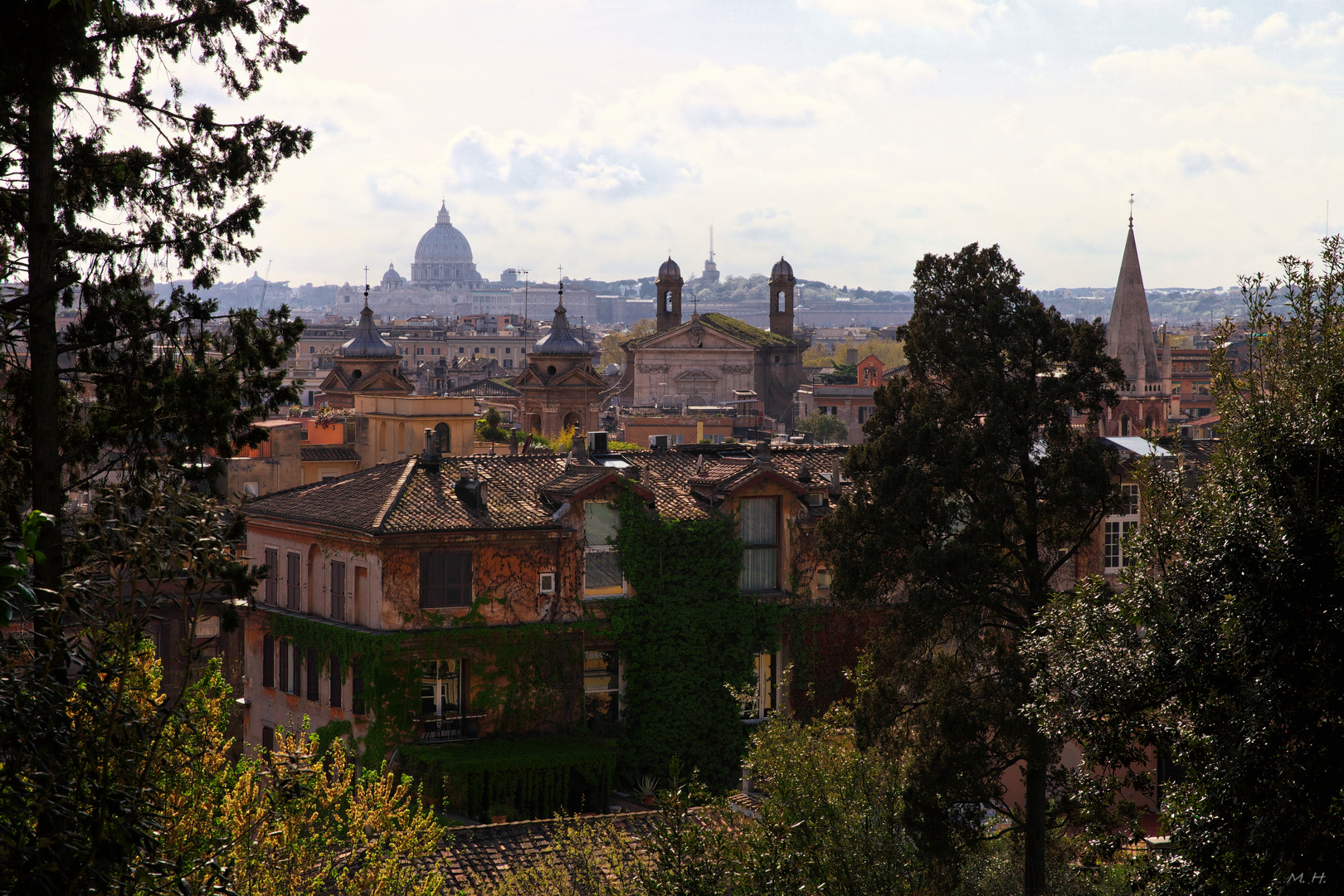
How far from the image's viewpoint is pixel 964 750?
66.8ft

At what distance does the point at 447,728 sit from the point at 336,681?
2.31 meters

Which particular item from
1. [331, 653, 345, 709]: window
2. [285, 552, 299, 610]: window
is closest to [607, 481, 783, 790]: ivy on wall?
[331, 653, 345, 709]: window

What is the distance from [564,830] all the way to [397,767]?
815 cm

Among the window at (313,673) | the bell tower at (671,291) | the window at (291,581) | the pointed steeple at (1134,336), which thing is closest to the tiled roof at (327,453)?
the window at (291,581)

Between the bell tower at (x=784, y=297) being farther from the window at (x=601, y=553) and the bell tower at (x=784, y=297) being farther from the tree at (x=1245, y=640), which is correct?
the tree at (x=1245, y=640)

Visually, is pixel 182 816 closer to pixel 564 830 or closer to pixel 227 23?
pixel 227 23

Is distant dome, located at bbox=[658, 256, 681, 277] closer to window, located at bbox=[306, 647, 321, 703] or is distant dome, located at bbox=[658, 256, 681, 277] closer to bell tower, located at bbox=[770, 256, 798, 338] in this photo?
bell tower, located at bbox=[770, 256, 798, 338]

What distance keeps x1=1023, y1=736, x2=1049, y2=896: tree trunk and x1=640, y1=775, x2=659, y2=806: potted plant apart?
8.04 meters

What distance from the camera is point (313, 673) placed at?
2888cm

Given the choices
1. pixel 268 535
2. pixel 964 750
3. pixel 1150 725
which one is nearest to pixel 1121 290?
pixel 268 535

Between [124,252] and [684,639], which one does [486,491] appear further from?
[124,252]

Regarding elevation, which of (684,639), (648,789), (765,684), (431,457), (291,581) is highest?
(431,457)

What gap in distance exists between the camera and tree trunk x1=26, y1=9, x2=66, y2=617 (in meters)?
11.7

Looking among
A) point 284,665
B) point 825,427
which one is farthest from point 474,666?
point 825,427
